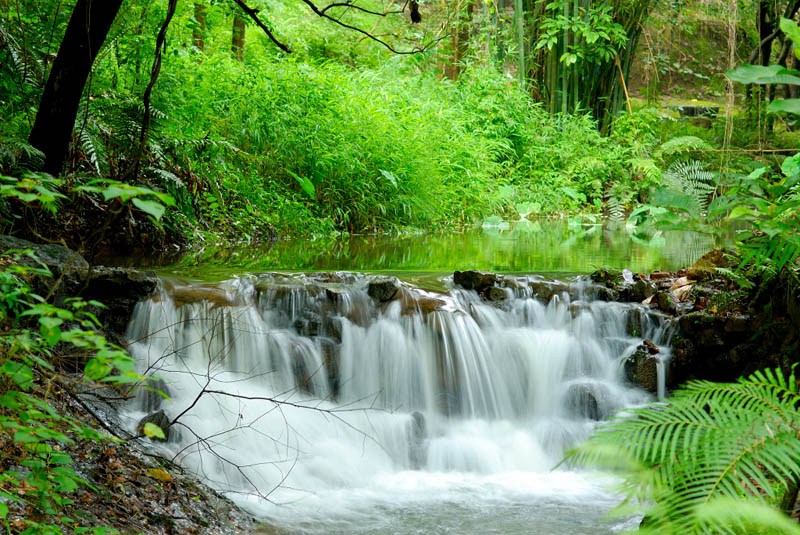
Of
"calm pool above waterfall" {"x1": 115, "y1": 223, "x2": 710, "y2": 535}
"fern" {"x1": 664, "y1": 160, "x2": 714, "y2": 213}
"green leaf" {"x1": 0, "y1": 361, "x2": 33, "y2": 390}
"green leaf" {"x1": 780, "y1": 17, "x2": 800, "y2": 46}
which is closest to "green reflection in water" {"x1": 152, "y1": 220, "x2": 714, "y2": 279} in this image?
"calm pool above waterfall" {"x1": 115, "y1": 223, "x2": 710, "y2": 535}

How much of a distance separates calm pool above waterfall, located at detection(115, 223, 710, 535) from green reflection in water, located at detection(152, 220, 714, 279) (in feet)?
1.01

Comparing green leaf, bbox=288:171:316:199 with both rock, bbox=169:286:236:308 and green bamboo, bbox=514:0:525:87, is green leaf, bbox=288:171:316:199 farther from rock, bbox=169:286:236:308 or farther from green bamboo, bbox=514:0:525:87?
green bamboo, bbox=514:0:525:87

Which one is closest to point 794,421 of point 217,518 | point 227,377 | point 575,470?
point 217,518

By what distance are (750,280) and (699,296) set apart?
524mm

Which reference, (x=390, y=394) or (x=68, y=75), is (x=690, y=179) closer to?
(x=390, y=394)

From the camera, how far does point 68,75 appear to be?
180 inches

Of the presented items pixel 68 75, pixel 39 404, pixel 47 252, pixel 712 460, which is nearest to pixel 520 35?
pixel 68 75

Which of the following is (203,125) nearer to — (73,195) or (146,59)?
(146,59)

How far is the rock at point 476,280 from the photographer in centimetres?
586

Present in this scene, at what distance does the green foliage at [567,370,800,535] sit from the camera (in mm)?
1353

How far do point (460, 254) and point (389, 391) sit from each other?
3556 millimetres

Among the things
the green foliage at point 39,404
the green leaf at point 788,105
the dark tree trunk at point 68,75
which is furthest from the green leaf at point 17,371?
the dark tree trunk at point 68,75

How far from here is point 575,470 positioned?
174 inches

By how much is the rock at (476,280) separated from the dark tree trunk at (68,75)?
297 cm
